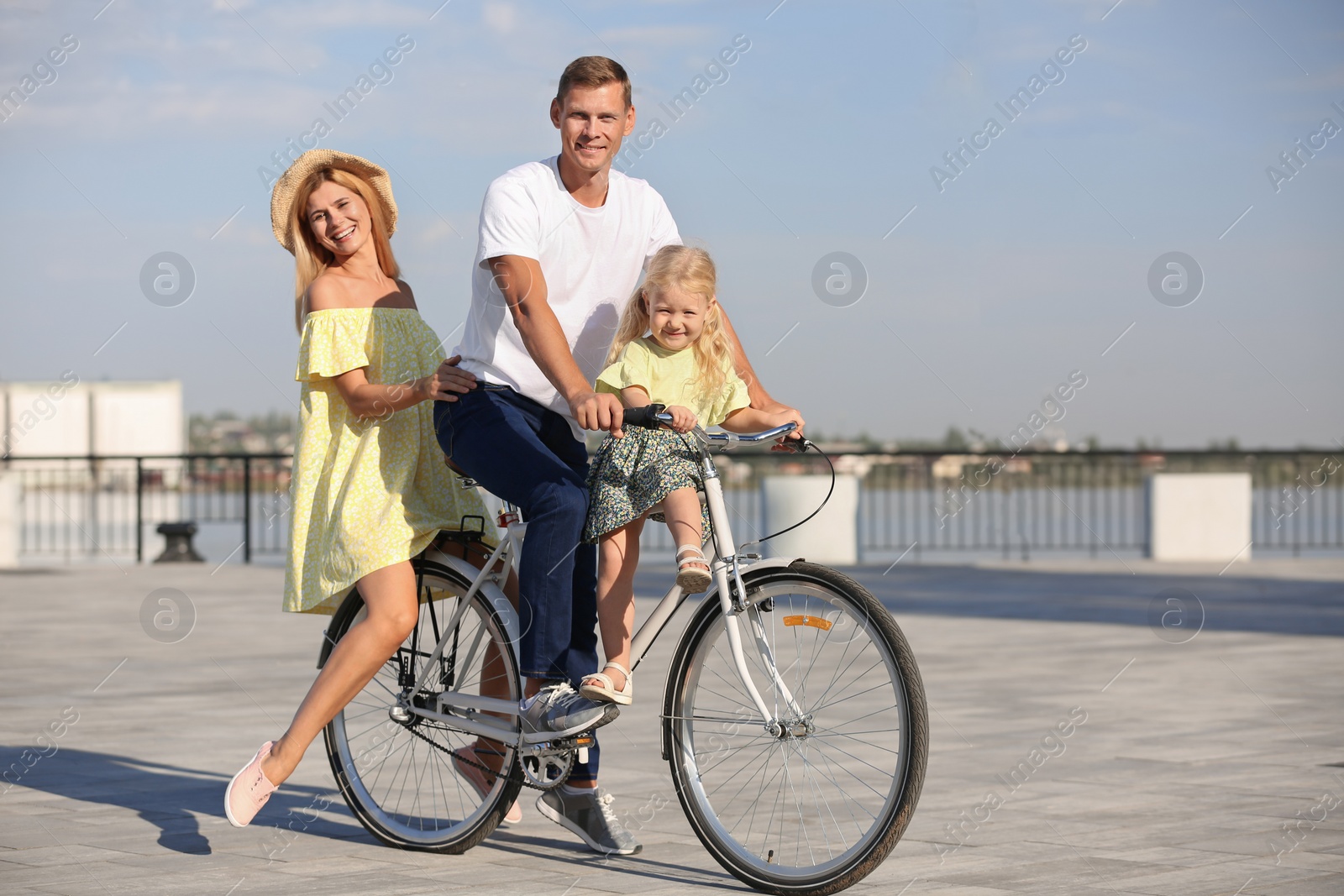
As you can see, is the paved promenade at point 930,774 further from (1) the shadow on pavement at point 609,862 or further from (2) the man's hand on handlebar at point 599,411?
(2) the man's hand on handlebar at point 599,411

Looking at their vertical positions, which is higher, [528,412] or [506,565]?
[528,412]

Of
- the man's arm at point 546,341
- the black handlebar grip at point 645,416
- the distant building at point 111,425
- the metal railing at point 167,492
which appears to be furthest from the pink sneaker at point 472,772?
the distant building at point 111,425

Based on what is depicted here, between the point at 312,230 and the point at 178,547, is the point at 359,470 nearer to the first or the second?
the point at 312,230

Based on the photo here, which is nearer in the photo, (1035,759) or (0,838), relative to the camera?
(0,838)

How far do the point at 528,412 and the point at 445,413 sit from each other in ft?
0.76

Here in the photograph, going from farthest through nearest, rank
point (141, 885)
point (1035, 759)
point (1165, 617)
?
1. point (1165, 617)
2. point (1035, 759)
3. point (141, 885)

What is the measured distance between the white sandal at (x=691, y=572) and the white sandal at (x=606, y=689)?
12.3 inches

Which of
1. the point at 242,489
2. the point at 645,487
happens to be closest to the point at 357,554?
the point at 645,487

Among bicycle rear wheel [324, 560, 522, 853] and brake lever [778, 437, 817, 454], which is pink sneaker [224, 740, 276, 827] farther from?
brake lever [778, 437, 817, 454]

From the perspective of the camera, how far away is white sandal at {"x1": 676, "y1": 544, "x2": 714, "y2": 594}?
150 inches

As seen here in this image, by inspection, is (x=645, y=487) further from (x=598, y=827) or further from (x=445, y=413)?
(x=598, y=827)

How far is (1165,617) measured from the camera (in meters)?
11.4

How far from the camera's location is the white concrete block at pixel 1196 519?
17.3m

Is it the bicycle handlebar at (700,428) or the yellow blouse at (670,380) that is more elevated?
the yellow blouse at (670,380)
